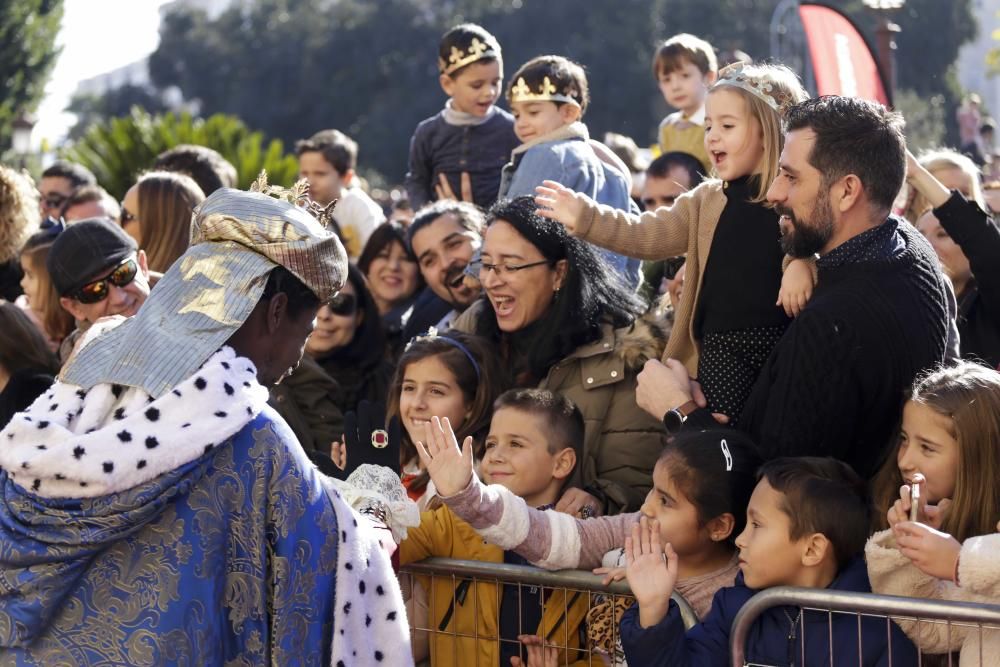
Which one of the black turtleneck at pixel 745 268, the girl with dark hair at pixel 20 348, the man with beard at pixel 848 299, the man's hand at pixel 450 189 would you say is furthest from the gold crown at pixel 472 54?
the man with beard at pixel 848 299

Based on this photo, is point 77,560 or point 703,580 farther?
point 703,580

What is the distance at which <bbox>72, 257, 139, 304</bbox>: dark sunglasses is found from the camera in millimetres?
6148

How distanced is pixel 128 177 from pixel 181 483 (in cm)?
1197

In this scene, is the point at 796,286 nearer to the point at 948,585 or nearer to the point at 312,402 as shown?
the point at 948,585

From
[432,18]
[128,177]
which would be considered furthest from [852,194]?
[432,18]

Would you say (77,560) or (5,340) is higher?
(77,560)

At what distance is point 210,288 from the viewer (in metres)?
3.66

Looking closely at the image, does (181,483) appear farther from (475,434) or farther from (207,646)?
(475,434)

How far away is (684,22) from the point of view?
5881cm

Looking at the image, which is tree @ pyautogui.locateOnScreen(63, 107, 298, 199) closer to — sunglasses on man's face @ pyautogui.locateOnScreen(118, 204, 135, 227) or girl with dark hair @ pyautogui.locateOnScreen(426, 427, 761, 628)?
sunglasses on man's face @ pyautogui.locateOnScreen(118, 204, 135, 227)

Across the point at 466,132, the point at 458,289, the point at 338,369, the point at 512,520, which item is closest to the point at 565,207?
the point at 512,520

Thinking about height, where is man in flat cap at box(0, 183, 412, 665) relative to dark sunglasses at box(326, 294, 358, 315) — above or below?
above

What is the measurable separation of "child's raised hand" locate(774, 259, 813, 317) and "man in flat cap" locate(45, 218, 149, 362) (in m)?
2.62

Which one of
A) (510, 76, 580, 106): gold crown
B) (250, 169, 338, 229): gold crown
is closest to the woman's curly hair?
(510, 76, 580, 106): gold crown
